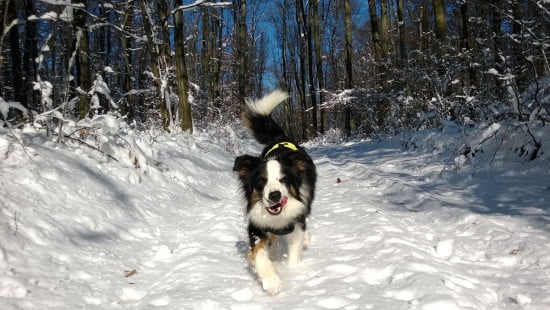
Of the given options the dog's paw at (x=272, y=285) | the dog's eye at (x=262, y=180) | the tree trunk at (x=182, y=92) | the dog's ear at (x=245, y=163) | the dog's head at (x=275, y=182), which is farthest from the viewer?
the tree trunk at (x=182, y=92)

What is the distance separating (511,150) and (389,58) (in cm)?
983

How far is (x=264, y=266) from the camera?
2773 mm

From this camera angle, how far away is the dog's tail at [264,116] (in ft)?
17.6

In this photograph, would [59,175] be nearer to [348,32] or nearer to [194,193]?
[194,193]

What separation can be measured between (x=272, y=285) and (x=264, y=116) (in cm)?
314

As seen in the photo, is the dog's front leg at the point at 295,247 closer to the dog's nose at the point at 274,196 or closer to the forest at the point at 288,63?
the dog's nose at the point at 274,196

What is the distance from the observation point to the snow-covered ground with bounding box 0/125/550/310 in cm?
237

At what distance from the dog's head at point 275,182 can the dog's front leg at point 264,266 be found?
0.25 metres

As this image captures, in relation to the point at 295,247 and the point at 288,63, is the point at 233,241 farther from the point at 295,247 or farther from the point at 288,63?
the point at 288,63

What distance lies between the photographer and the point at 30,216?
2.92 meters

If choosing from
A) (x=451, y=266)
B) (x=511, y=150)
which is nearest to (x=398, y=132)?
(x=511, y=150)

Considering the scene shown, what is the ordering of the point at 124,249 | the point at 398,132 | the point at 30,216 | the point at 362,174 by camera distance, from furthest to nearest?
1. the point at 398,132
2. the point at 362,174
3. the point at 124,249
4. the point at 30,216

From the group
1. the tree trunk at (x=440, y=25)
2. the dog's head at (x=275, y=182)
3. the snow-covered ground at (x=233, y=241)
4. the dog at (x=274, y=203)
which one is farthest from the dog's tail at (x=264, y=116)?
the tree trunk at (x=440, y=25)

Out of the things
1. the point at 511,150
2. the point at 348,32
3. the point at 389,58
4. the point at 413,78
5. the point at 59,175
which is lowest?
the point at 511,150
